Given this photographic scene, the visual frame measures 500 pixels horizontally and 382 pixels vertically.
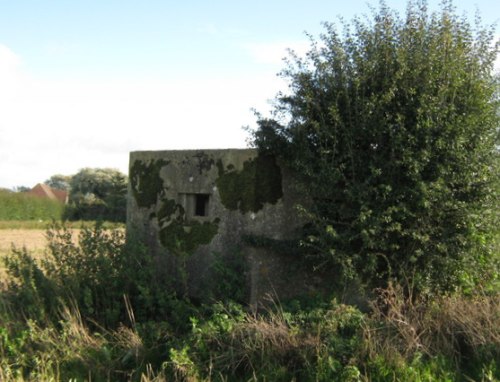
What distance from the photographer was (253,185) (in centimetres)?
710

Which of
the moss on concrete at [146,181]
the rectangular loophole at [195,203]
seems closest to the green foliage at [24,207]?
the moss on concrete at [146,181]

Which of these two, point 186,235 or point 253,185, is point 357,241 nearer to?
point 253,185

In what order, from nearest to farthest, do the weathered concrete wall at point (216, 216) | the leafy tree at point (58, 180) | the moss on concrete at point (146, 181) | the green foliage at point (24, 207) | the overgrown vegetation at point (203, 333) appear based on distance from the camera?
the overgrown vegetation at point (203, 333) < the weathered concrete wall at point (216, 216) < the moss on concrete at point (146, 181) < the green foliage at point (24, 207) < the leafy tree at point (58, 180)

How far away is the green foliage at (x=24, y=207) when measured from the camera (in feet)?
127

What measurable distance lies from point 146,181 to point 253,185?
1.99 m

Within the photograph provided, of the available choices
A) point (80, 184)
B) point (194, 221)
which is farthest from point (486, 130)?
point (80, 184)

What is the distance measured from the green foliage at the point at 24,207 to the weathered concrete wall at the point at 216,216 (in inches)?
1268

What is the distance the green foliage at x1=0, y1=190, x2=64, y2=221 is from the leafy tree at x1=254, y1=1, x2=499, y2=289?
34.1 meters

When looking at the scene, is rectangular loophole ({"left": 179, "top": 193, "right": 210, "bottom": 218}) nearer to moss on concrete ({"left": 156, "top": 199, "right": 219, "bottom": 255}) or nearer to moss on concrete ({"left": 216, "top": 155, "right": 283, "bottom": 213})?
moss on concrete ({"left": 156, "top": 199, "right": 219, "bottom": 255})

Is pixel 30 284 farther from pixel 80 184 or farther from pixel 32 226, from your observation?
pixel 80 184

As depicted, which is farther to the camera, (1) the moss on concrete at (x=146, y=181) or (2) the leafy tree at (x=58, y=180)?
(2) the leafy tree at (x=58, y=180)

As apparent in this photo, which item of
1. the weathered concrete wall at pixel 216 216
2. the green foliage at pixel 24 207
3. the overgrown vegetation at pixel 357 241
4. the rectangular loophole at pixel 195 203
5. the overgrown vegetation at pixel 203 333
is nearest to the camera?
the overgrown vegetation at pixel 203 333

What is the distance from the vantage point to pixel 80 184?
4962cm

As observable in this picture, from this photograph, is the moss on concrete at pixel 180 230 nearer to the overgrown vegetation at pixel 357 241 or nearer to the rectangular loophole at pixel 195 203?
the rectangular loophole at pixel 195 203
